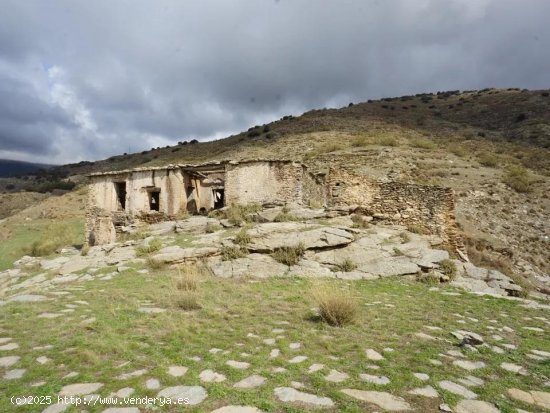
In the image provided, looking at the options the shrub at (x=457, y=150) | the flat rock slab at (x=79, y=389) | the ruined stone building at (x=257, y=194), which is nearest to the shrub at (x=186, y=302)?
the flat rock slab at (x=79, y=389)

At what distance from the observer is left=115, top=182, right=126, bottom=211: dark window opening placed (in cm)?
1758

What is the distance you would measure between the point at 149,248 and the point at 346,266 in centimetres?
616

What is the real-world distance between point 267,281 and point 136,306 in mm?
3427

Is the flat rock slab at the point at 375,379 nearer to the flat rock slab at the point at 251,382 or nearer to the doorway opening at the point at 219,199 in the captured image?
the flat rock slab at the point at 251,382

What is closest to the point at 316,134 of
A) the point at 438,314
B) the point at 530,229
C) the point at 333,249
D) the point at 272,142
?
the point at 272,142

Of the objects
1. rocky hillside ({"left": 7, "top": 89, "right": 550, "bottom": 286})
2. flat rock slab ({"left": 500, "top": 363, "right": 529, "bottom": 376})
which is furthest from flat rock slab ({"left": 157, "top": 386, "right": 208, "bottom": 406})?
rocky hillside ({"left": 7, "top": 89, "right": 550, "bottom": 286})

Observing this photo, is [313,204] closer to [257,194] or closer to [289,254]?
[257,194]

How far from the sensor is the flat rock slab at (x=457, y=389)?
129 inches

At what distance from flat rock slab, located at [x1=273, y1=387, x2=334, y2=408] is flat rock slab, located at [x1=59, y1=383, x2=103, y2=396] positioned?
1.62 meters

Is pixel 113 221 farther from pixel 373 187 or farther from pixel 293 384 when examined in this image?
pixel 293 384

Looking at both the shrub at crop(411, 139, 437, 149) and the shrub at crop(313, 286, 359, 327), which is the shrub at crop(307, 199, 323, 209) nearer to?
the shrub at crop(313, 286, 359, 327)

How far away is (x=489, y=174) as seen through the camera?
2381 centimetres

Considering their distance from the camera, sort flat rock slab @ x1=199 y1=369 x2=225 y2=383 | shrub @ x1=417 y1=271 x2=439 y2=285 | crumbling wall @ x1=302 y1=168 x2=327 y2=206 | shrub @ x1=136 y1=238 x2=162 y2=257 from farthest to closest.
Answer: crumbling wall @ x1=302 y1=168 x2=327 y2=206 → shrub @ x1=136 y1=238 x2=162 y2=257 → shrub @ x1=417 y1=271 x2=439 y2=285 → flat rock slab @ x1=199 y1=369 x2=225 y2=383

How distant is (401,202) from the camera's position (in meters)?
13.5
